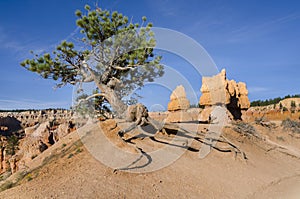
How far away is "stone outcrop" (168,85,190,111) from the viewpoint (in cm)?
2606

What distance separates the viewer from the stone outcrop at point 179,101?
26.1 m

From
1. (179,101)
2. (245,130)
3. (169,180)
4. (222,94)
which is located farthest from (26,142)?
(222,94)

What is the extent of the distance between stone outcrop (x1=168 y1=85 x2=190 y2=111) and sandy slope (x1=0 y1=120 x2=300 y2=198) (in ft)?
49.0

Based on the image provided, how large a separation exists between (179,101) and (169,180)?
19.6 metres

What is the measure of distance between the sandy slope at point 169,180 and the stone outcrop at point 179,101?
14938 mm

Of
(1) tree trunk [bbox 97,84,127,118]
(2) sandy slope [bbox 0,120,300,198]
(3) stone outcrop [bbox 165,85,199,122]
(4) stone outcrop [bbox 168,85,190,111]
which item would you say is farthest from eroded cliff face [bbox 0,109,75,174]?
(4) stone outcrop [bbox 168,85,190,111]

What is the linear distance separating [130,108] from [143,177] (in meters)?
3.01

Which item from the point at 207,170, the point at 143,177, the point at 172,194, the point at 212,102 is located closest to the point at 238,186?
the point at 207,170

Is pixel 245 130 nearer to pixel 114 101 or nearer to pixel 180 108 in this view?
pixel 114 101

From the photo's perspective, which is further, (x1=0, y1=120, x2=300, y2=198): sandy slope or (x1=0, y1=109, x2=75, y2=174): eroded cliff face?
(x1=0, y1=109, x2=75, y2=174): eroded cliff face

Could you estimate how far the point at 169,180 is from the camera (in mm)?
7180

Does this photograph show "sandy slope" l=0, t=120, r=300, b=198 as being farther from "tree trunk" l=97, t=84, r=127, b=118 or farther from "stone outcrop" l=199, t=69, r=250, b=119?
"stone outcrop" l=199, t=69, r=250, b=119

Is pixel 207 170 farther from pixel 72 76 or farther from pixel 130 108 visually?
pixel 72 76

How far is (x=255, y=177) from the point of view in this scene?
30.3 ft
